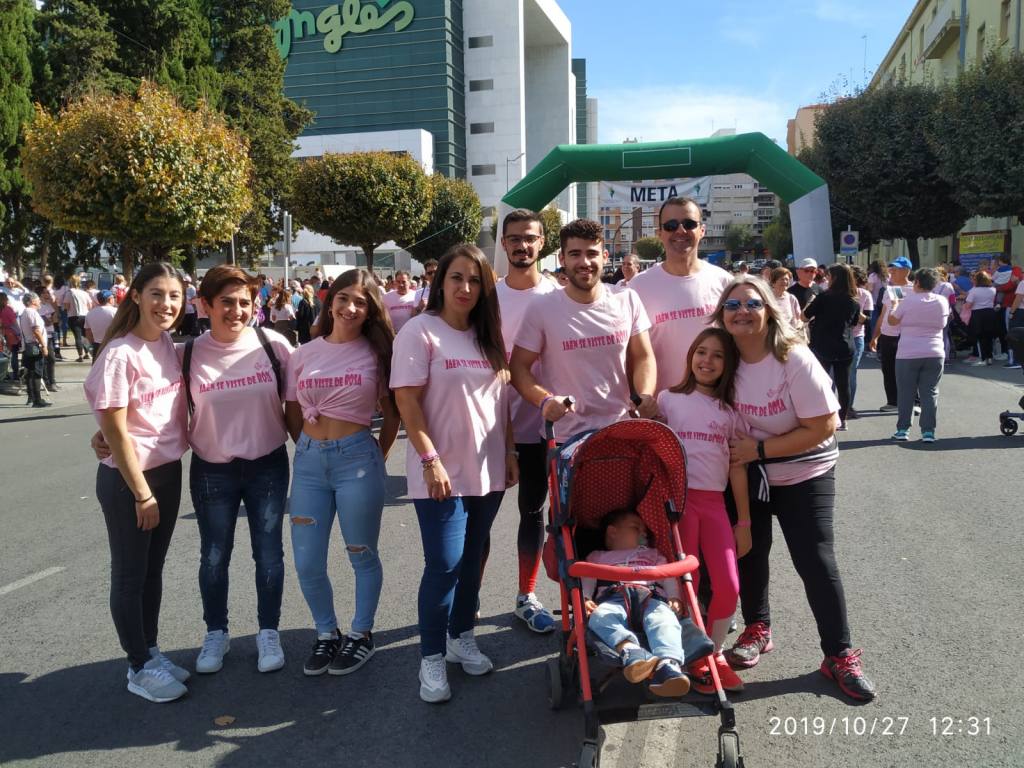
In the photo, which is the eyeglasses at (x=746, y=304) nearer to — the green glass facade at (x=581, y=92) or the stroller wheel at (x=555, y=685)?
the stroller wheel at (x=555, y=685)

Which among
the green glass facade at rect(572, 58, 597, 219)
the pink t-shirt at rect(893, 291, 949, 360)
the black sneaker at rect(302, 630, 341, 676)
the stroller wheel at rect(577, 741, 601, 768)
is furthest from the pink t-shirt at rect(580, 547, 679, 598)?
the green glass facade at rect(572, 58, 597, 219)

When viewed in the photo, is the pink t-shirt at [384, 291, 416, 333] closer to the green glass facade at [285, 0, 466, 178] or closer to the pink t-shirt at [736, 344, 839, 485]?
the pink t-shirt at [736, 344, 839, 485]

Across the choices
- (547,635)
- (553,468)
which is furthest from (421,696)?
(553,468)

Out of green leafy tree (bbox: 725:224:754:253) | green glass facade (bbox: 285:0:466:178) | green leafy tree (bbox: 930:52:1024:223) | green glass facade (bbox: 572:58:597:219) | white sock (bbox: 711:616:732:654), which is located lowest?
white sock (bbox: 711:616:732:654)

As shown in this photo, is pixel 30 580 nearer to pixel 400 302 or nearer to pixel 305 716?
pixel 305 716

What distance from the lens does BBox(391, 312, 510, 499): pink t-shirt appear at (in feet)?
11.0

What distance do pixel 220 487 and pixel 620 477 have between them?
1825mm

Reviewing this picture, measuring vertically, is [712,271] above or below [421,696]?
above

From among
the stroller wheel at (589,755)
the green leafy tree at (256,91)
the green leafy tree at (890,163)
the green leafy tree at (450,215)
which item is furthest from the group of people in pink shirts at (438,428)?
the green leafy tree at (450,215)

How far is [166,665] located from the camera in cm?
360

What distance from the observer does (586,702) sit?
9.11 ft

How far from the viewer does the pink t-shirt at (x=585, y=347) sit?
3633 mm

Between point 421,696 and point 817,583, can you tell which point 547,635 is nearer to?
point 421,696

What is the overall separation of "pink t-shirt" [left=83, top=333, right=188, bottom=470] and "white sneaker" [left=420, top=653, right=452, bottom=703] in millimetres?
1449
